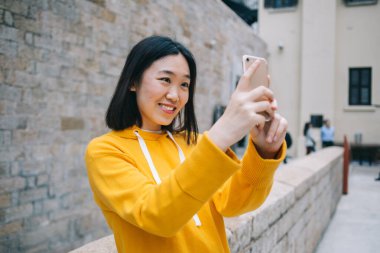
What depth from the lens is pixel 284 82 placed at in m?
15.7

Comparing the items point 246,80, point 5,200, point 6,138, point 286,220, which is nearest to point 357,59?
point 286,220

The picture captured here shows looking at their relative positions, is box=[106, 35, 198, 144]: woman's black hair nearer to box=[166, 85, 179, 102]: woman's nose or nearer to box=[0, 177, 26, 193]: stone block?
box=[166, 85, 179, 102]: woman's nose

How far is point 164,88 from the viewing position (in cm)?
121

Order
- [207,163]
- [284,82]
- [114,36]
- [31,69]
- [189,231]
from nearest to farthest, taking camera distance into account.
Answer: [207,163] → [189,231] → [31,69] → [114,36] → [284,82]

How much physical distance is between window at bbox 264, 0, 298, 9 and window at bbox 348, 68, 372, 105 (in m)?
3.89

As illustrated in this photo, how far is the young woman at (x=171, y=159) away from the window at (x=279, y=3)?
1563 centimetres

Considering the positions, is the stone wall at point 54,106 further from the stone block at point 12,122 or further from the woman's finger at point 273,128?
the woman's finger at point 273,128

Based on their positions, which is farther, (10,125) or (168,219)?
(10,125)

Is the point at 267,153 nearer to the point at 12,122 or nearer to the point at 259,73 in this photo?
the point at 259,73

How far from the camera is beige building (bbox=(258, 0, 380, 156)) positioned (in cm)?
1442

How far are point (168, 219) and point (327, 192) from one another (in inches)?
211

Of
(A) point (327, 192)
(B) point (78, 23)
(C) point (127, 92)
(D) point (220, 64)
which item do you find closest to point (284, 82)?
(D) point (220, 64)

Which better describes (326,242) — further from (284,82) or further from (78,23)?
(284,82)

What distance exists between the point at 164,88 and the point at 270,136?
1.32 ft
